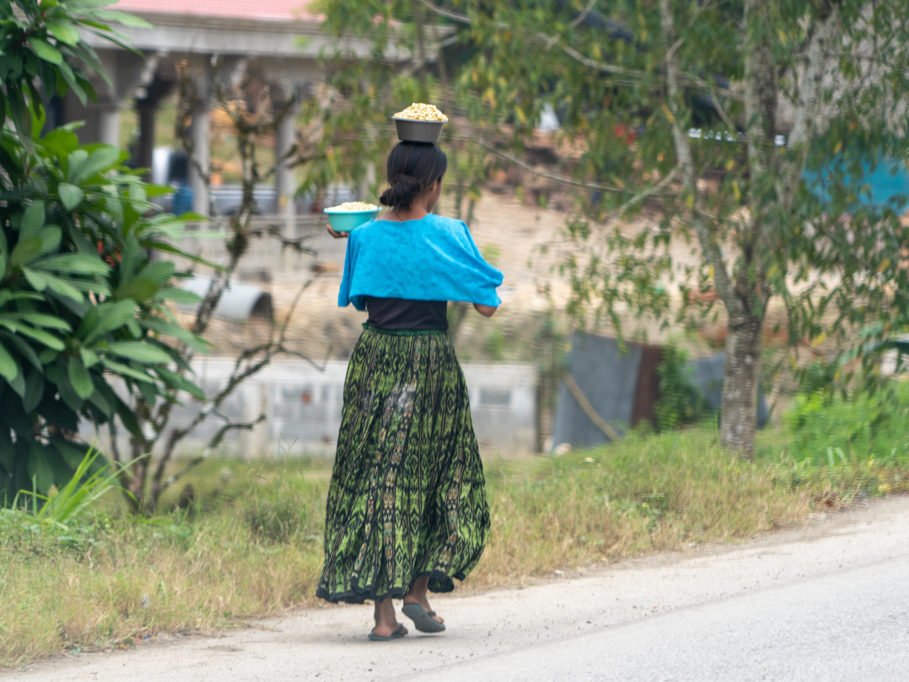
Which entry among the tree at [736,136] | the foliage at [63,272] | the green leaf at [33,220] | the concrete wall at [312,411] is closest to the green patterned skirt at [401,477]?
the foliage at [63,272]

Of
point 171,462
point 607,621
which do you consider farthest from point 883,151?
point 171,462

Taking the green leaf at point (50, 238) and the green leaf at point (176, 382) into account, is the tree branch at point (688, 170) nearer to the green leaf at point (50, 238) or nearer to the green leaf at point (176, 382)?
the green leaf at point (176, 382)

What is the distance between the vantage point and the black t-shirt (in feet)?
14.0

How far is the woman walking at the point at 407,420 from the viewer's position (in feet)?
13.7

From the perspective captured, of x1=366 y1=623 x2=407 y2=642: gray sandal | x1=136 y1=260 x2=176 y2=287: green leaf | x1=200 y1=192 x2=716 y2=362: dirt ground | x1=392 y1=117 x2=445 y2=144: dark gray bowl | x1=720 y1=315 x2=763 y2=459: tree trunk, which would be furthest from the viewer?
x1=200 y1=192 x2=716 y2=362: dirt ground

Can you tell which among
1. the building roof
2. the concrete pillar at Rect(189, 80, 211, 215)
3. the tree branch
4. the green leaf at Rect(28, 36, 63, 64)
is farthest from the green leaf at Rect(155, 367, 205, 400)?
the concrete pillar at Rect(189, 80, 211, 215)

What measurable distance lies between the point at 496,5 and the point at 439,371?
4.15 m

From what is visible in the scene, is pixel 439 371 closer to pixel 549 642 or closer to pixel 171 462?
pixel 549 642

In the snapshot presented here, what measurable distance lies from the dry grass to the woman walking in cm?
75

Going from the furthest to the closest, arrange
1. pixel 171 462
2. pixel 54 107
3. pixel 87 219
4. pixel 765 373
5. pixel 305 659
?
pixel 54 107 → pixel 171 462 → pixel 765 373 → pixel 87 219 → pixel 305 659

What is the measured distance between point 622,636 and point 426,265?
1.52 metres

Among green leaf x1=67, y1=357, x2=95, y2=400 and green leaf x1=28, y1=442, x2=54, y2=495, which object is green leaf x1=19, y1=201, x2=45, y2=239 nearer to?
green leaf x1=67, y1=357, x2=95, y2=400

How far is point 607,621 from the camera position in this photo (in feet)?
15.3

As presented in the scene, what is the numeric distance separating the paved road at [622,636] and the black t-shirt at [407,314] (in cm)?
114
